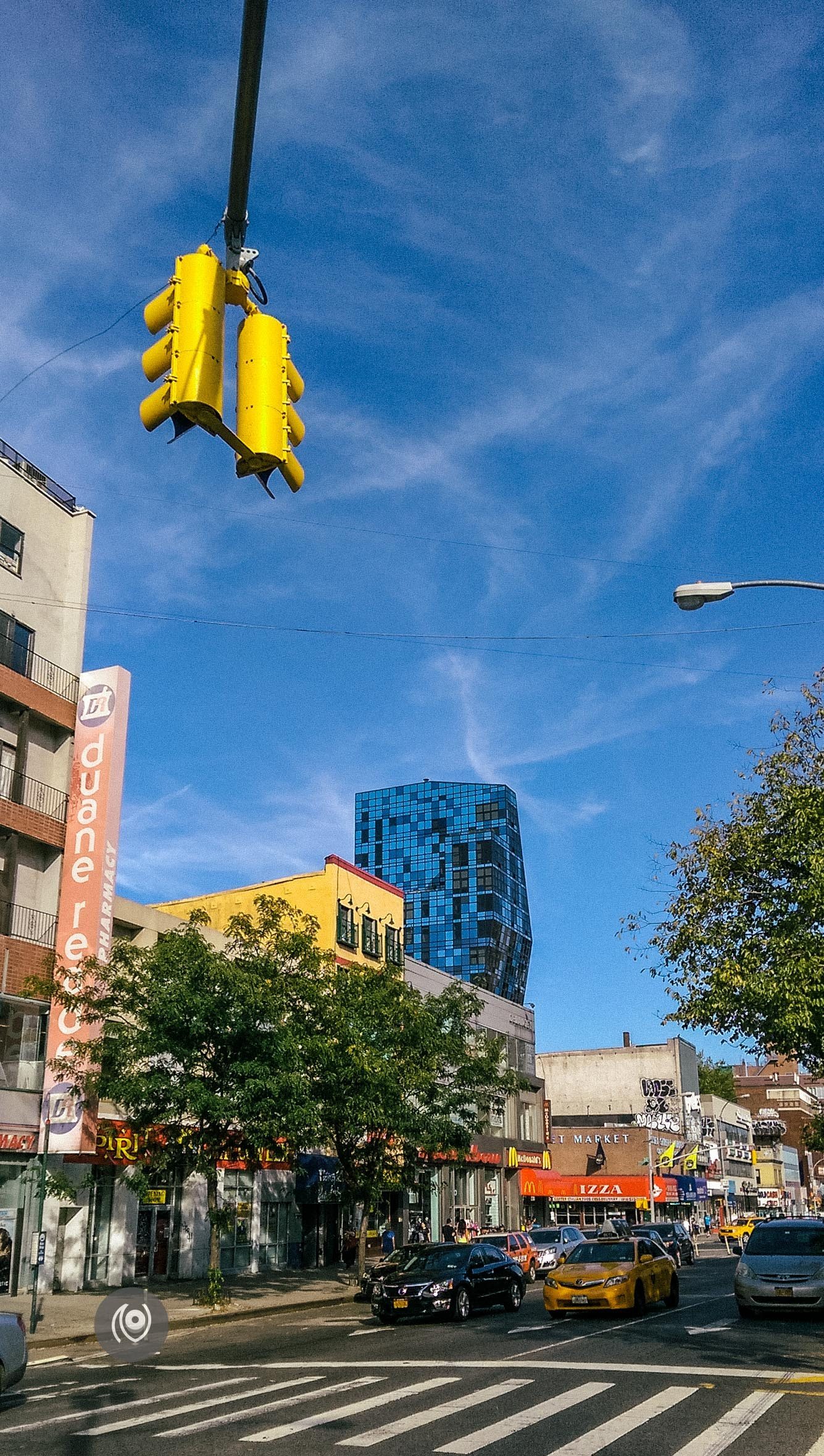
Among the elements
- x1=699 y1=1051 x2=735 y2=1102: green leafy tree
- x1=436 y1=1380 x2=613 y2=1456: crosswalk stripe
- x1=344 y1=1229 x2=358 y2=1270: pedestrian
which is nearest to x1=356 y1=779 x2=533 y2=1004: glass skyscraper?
x1=699 y1=1051 x2=735 y2=1102: green leafy tree

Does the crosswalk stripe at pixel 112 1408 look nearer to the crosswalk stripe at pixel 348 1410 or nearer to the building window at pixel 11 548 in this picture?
the crosswalk stripe at pixel 348 1410

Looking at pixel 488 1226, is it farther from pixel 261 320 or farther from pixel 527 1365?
pixel 261 320

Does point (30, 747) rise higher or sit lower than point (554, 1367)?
higher

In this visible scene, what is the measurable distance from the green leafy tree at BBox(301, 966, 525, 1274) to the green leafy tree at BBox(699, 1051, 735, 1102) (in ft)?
385

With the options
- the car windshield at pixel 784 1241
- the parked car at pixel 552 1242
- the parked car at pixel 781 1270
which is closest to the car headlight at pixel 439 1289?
the parked car at pixel 781 1270

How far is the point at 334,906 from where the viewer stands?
A: 47.1m

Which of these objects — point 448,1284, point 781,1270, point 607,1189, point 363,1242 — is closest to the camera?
point 781,1270

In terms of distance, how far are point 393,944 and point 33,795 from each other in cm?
2432

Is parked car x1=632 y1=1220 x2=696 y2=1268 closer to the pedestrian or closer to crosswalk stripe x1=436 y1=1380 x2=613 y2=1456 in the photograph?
the pedestrian

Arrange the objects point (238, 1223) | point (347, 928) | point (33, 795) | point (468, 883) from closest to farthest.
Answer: point (33, 795)
point (238, 1223)
point (347, 928)
point (468, 883)

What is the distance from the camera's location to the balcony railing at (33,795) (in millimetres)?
29953

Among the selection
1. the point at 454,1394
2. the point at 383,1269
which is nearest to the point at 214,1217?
the point at 383,1269

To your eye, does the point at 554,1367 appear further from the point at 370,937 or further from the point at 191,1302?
the point at 370,937

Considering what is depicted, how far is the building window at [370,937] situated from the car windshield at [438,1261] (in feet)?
83.9
